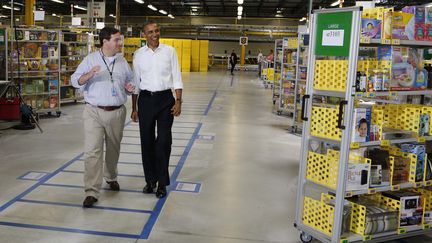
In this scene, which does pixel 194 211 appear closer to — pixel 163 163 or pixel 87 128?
pixel 163 163

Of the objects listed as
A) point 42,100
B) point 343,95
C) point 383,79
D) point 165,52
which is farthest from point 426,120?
point 42,100

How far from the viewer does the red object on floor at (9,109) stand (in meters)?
7.87

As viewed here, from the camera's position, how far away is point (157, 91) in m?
4.36

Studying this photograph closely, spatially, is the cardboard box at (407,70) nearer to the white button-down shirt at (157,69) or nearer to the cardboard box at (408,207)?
the cardboard box at (408,207)


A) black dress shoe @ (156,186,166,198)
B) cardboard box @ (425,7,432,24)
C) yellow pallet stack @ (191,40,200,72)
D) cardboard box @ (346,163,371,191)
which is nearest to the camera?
cardboard box @ (346,163,371,191)

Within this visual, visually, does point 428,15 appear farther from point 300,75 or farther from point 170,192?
point 300,75

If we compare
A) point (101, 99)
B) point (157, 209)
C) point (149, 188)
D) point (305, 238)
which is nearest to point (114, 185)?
point (149, 188)

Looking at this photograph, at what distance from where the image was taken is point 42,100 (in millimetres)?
9602

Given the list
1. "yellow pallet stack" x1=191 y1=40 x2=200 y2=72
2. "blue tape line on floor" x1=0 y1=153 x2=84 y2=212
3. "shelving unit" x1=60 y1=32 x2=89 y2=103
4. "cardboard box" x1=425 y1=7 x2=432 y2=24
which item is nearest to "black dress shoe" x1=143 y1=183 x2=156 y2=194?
"blue tape line on floor" x1=0 y1=153 x2=84 y2=212

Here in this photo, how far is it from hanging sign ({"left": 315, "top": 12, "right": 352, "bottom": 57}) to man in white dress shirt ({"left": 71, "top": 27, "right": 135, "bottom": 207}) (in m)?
1.97

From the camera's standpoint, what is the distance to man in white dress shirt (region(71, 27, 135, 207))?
14.0 feet

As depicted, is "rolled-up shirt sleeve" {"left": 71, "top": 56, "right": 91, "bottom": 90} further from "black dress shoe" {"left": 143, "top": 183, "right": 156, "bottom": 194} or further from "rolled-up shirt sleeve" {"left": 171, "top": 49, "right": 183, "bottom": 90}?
"black dress shoe" {"left": 143, "top": 183, "right": 156, "bottom": 194}

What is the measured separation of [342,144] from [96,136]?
2317mm

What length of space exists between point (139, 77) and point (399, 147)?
8.27ft
